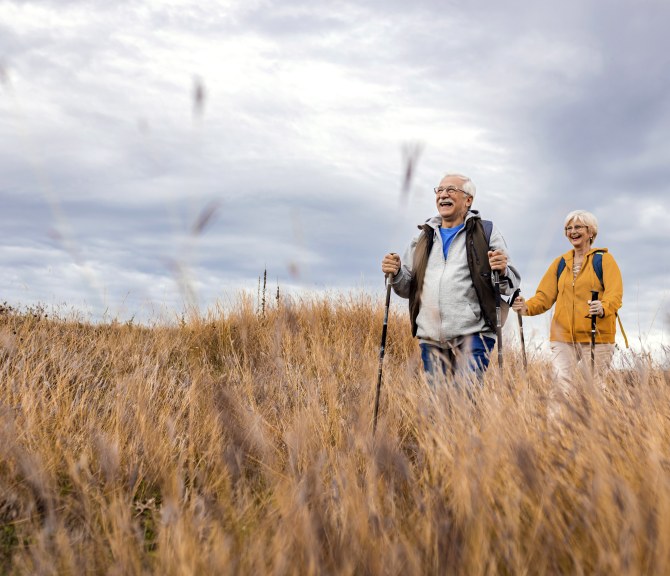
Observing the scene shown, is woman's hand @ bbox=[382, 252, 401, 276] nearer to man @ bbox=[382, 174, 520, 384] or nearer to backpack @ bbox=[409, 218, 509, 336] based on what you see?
man @ bbox=[382, 174, 520, 384]

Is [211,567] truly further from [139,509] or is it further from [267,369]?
[267,369]

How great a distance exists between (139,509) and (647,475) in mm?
2456

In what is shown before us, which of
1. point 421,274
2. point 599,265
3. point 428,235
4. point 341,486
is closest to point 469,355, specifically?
point 421,274

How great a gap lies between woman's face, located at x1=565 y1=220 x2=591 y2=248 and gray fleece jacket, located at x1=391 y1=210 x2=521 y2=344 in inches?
49.8

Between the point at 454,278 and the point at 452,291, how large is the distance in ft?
0.34

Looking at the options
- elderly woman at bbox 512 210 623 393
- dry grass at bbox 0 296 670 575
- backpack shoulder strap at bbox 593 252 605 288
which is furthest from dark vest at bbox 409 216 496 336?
backpack shoulder strap at bbox 593 252 605 288

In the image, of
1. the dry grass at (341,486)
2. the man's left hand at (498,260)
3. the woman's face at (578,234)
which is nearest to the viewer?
the dry grass at (341,486)

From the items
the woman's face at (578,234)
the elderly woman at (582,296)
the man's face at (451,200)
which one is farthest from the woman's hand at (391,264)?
the woman's face at (578,234)

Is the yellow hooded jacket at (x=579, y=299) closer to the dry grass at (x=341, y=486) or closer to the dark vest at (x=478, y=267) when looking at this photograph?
the dry grass at (x=341, y=486)

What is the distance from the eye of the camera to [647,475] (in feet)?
7.57

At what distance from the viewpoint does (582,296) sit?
5.76 meters

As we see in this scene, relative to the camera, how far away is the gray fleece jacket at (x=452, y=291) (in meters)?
4.70

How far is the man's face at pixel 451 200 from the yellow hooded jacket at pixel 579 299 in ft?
5.01

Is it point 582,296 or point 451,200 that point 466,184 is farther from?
point 582,296
